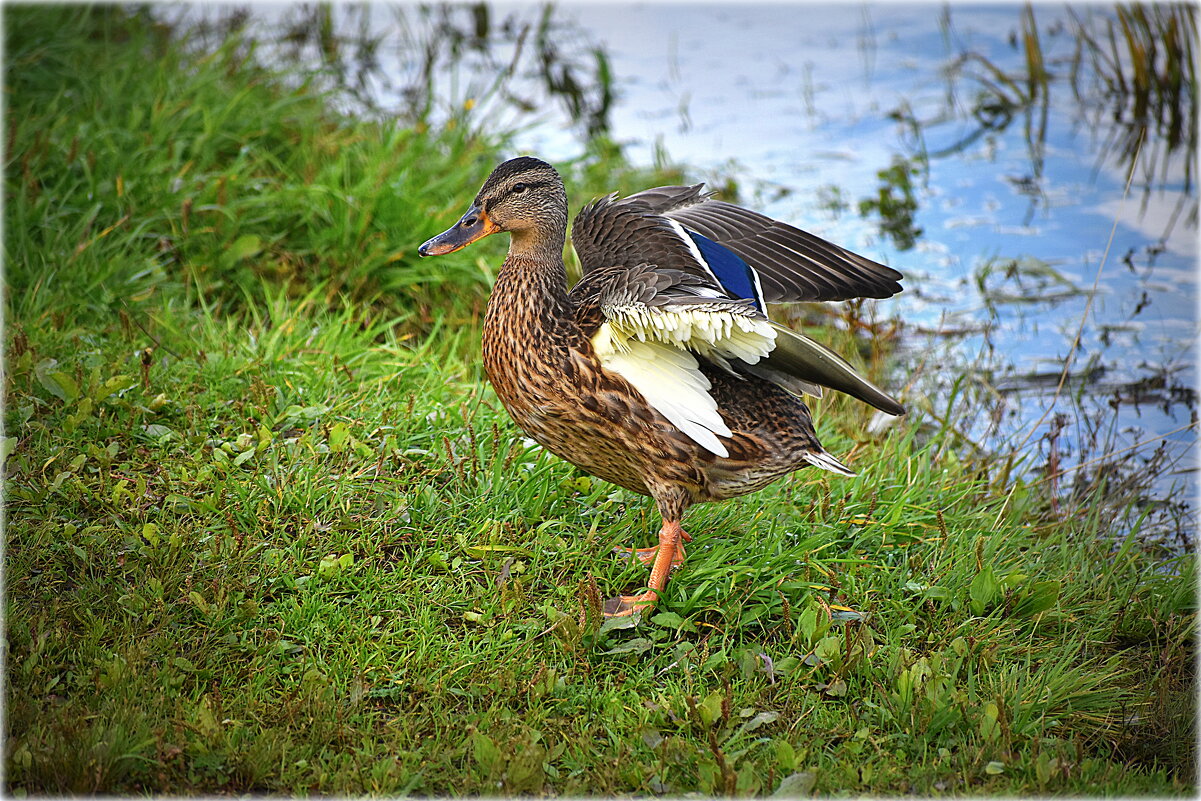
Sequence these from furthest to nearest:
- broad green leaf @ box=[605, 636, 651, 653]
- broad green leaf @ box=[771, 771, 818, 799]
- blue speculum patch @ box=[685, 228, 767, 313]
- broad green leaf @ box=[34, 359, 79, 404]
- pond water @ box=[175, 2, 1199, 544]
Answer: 1. pond water @ box=[175, 2, 1199, 544]
2. broad green leaf @ box=[34, 359, 79, 404]
3. blue speculum patch @ box=[685, 228, 767, 313]
4. broad green leaf @ box=[605, 636, 651, 653]
5. broad green leaf @ box=[771, 771, 818, 799]

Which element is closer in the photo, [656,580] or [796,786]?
[796,786]

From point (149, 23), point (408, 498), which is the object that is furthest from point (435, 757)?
point (149, 23)

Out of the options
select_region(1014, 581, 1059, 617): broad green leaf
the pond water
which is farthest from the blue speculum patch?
the pond water

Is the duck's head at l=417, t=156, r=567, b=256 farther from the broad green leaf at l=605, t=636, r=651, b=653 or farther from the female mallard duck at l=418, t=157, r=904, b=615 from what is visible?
the broad green leaf at l=605, t=636, r=651, b=653

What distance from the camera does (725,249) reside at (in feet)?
10.4

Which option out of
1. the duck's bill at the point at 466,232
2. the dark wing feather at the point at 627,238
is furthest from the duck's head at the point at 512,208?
the dark wing feather at the point at 627,238

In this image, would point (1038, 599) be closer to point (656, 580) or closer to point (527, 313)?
point (656, 580)

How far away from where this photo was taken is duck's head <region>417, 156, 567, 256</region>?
10.2 ft

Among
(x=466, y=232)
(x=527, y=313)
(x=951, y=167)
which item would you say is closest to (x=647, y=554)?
(x=527, y=313)

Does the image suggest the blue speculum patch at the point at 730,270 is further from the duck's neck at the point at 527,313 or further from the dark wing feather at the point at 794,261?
the duck's neck at the point at 527,313

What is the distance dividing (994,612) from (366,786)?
185 centimetres

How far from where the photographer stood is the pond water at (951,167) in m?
4.66

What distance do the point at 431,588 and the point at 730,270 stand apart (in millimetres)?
1244

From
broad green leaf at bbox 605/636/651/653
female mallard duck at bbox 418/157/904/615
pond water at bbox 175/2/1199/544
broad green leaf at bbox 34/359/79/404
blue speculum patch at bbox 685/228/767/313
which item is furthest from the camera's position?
pond water at bbox 175/2/1199/544
